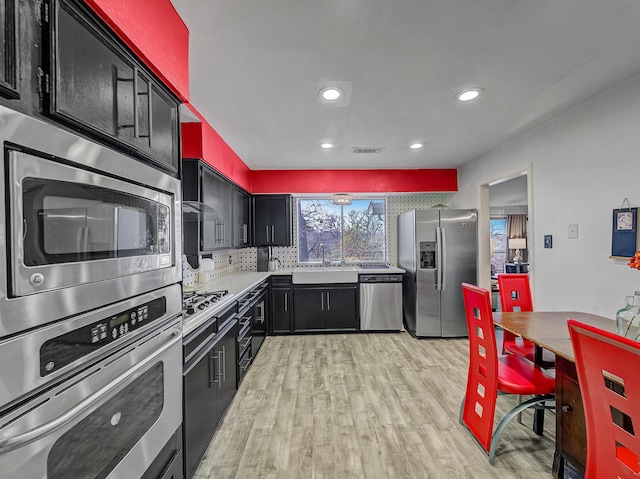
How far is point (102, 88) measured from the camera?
1.01 m

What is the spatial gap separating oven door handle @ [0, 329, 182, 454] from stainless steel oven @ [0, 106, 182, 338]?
23 centimetres

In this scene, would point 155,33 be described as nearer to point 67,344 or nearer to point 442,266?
point 67,344

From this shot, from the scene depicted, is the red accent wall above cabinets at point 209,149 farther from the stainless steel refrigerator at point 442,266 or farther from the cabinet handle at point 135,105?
the stainless steel refrigerator at point 442,266

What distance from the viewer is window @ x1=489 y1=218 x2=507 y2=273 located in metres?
8.13

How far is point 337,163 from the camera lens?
13.9ft

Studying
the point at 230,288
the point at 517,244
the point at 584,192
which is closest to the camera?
the point at 584,192

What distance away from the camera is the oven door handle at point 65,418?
0.64 m

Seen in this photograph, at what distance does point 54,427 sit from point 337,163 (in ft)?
12.9

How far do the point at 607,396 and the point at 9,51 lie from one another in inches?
84.1

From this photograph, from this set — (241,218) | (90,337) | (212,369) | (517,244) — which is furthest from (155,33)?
(517,244)

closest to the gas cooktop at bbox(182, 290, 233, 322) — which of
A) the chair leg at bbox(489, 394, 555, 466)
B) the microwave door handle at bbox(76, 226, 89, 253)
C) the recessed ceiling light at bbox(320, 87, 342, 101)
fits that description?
the microwave door handle at bbox(76, 226, 89, 253)

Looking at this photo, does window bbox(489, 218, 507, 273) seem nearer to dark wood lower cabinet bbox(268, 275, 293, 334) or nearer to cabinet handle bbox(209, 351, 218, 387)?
dark wood lower cabinet bbox(268, 275, 293, 334)

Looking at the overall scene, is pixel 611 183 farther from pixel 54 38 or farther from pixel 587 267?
pixel 54 38

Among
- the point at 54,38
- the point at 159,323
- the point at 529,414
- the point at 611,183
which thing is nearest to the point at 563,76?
the point at 611,183
